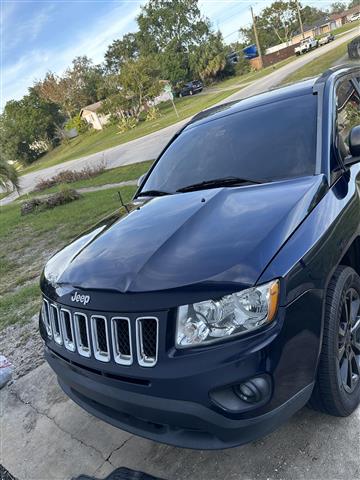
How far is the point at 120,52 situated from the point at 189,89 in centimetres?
2591

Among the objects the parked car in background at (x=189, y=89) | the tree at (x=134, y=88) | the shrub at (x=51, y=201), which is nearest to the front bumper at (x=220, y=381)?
the shrub at (x=51, y=201)

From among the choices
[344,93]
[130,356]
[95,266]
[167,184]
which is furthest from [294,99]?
[130,356]

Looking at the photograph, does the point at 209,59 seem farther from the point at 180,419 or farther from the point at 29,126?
the point at 180,419

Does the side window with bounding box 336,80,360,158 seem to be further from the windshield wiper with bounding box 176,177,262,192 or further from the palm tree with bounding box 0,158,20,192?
the palm tree with bounding box 0,158,20,192

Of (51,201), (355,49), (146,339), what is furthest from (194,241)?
(355,49)

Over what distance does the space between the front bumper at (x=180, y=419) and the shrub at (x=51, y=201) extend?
11340mm

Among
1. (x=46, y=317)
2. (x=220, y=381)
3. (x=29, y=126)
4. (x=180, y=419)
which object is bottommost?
(x=180, y=419)

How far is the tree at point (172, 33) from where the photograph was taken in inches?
2581

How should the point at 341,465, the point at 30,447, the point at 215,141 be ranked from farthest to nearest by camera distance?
the point at 215,141
the point at 30,447
the point at 341,465

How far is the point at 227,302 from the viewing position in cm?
188

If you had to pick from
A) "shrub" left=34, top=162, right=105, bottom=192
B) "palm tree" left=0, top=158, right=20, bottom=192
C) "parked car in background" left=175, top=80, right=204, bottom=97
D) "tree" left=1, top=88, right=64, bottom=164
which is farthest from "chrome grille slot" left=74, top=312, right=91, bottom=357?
"tree" left=1, top=88, right=64, bottom=164

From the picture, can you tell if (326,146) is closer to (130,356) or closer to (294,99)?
(294,99)

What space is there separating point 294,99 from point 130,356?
233 cm

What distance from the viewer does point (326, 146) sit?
8.85 ft
